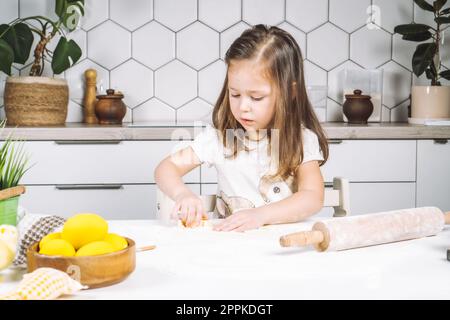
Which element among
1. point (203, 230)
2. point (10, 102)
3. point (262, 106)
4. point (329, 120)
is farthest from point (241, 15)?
point (203, 230)

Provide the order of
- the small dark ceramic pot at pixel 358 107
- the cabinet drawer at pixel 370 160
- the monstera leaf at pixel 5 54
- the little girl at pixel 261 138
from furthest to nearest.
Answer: the small dark ceramic pot at pixel 358 107, the cabinet drawer at pixel 370 160, the monstera leaf at pixel 5 54, the little girl at pixel 261 138

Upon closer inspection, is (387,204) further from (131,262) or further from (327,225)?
(131,262)

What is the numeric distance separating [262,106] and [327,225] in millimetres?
654

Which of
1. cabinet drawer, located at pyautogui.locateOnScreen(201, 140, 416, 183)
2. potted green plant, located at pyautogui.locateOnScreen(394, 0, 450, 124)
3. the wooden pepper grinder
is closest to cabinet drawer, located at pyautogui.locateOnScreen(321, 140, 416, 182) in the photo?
cabinet drawer, located at pyautogui.locateOnScreen(201, 140, 416, 183)

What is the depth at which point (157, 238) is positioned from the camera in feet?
3.20

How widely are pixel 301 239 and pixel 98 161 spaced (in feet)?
4.83

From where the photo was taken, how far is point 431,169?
7.47ft

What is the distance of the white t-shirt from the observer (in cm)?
158

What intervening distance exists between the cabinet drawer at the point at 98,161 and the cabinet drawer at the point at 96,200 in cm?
3

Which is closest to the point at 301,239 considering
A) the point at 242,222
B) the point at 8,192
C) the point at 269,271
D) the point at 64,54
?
the point at 269,271

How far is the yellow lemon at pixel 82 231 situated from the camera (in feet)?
2.39

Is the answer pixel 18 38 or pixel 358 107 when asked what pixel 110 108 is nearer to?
pixel 18 38

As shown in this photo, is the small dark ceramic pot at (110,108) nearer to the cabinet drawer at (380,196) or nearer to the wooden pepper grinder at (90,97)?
the wooden pepper grinder at (90,97)

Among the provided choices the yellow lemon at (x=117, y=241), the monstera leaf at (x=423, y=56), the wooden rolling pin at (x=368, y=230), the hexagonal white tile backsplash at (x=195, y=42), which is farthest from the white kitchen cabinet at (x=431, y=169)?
the yellow lemon at (x=117, y=241)
